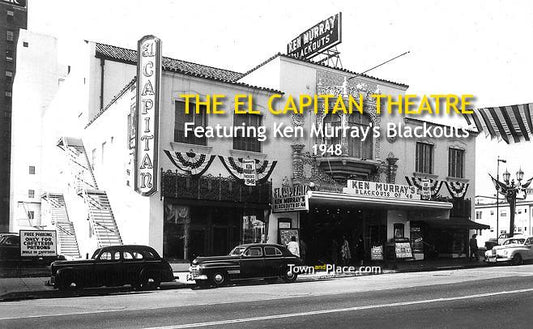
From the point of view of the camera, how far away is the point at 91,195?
27.0m

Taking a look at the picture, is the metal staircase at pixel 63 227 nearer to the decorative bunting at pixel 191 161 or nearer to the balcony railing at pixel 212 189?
the balcony railing at pixel 212 189

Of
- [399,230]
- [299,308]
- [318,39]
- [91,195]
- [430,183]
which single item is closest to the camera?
[299,308]

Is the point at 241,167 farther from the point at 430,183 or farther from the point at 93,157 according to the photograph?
the point at 430,183

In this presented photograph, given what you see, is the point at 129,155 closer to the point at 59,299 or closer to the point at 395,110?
the point at 59,299

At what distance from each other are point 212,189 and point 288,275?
572 cm

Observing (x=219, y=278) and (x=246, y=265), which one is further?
(x=246, y=265)

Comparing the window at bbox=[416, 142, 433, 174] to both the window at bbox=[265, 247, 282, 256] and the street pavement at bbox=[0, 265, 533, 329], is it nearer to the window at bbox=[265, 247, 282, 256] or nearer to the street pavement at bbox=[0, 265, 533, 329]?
the window at bbox=[265, 247, 282, 256]

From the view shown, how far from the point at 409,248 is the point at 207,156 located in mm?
11419

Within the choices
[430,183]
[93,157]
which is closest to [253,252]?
[93,157]

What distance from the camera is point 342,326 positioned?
1025 centimetres

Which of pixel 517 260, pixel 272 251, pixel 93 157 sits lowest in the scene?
pixel 517 260

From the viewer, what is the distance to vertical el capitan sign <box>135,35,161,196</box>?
22.4m

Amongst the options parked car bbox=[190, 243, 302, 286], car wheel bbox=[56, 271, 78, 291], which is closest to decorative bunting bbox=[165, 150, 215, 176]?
parked car bbox=[190, 243, 302, 286]

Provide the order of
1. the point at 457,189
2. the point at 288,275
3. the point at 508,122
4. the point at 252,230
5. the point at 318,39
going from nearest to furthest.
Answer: the point at 508,122
the point at 288,275
the point at 252,230
the point at 318,39
the point at 457,189
